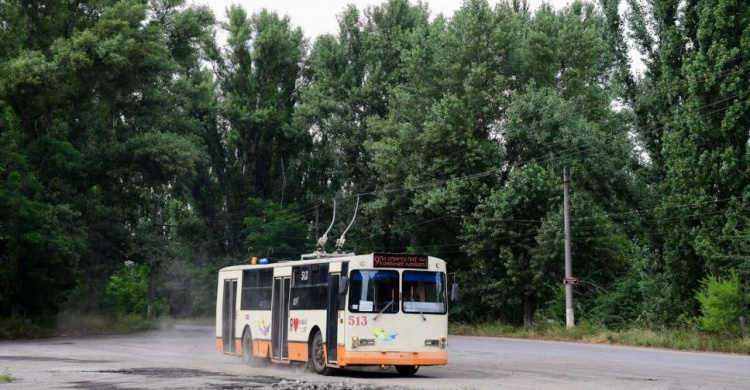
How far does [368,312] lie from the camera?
22.4 m

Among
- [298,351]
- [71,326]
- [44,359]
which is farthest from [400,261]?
[71,326]

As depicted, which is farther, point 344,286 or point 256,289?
point 256,289

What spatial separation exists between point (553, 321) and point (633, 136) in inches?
383

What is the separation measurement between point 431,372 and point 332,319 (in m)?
3.09

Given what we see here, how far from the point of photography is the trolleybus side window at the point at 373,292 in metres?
22.5

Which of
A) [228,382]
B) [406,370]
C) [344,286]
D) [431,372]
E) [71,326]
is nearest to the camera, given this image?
[228,382]

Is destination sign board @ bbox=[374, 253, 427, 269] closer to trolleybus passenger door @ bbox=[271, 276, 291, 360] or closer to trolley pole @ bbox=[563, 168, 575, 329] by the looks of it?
trolleybus passenger door @ bbox=[271, 276, 291, 360]

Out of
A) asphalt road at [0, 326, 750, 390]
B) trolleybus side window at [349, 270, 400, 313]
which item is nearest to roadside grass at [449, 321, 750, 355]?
asphalt road at [0, 326, 750, 390]

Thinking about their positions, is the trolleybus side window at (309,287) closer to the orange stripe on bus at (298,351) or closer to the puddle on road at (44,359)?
the orange stripe on bus at (298,351)

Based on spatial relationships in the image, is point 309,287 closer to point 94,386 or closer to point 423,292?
point 423,292

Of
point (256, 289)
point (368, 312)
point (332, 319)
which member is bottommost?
point (332, 319)

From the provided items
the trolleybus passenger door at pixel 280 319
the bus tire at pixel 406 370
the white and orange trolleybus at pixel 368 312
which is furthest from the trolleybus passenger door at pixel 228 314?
the bus tire at pixel 406 370

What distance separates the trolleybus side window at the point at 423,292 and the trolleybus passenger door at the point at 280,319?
413cm

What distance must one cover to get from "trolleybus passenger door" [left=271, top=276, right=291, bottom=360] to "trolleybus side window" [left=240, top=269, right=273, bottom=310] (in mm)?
559
